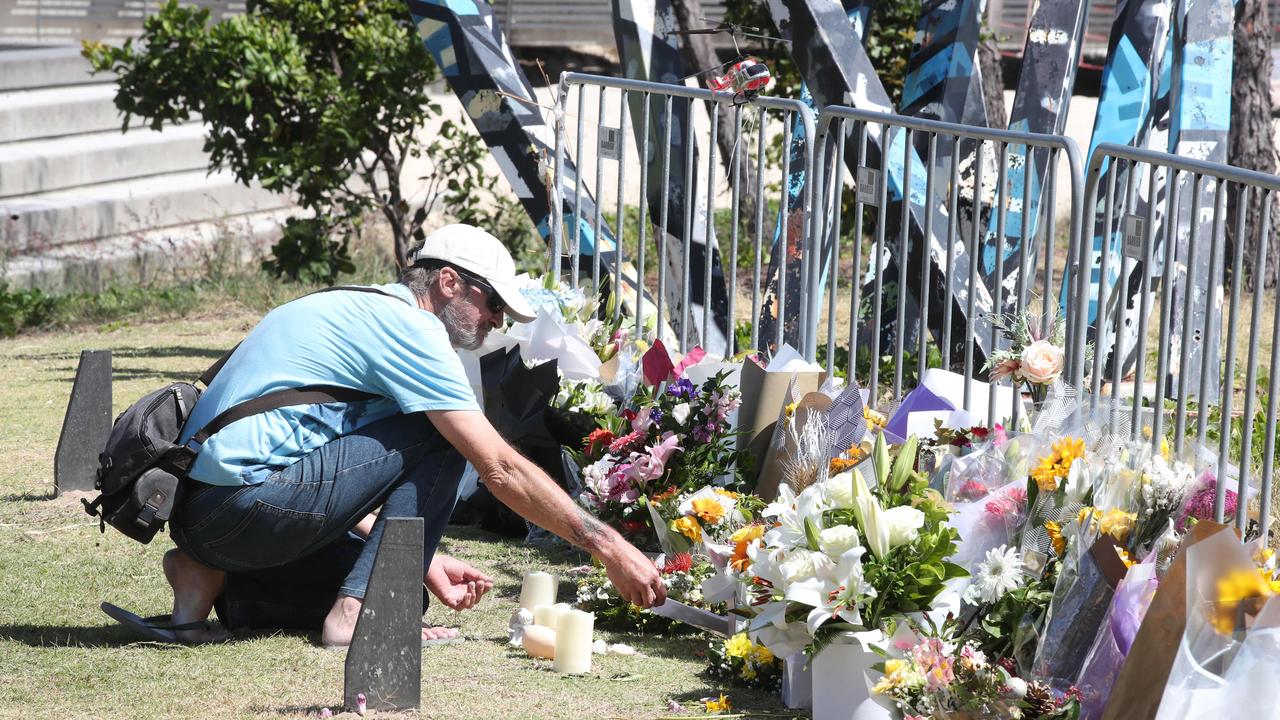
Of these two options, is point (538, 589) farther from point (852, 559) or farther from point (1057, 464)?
point (1057, 464)

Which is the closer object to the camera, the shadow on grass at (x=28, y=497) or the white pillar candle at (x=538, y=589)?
the white pillar candle at (x=538, y=589)

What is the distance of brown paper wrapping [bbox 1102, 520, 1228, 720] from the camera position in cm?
259

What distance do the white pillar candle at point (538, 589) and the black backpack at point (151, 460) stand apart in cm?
71

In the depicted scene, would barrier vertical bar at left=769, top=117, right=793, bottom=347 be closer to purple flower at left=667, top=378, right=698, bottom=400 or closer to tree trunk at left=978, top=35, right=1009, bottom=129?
purple flower at left=667, top=378, right=698, bottom=400

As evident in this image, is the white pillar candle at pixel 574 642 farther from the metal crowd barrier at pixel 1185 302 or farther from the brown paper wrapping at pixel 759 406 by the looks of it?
the metal crowd barrier at pixel 1185 302

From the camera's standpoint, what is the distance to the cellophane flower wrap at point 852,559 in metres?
3.11

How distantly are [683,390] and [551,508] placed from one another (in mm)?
1124

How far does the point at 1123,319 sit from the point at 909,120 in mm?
797

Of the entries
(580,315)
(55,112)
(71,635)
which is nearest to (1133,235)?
(580,315)

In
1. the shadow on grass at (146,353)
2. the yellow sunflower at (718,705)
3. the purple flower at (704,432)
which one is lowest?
the shadow on grass at (146,353)

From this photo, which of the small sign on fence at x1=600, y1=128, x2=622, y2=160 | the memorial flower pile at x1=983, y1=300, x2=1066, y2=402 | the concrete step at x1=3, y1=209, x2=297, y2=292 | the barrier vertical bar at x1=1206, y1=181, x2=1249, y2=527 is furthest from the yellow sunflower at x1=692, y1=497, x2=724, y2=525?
the concrete step at x1=3, y1=209, x2=297, y2=292

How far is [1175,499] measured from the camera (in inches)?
116

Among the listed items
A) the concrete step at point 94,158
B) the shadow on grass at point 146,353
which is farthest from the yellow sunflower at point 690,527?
the concrete step at point 94,158

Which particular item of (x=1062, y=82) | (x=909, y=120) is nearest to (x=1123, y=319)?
(x=909, y=120)
